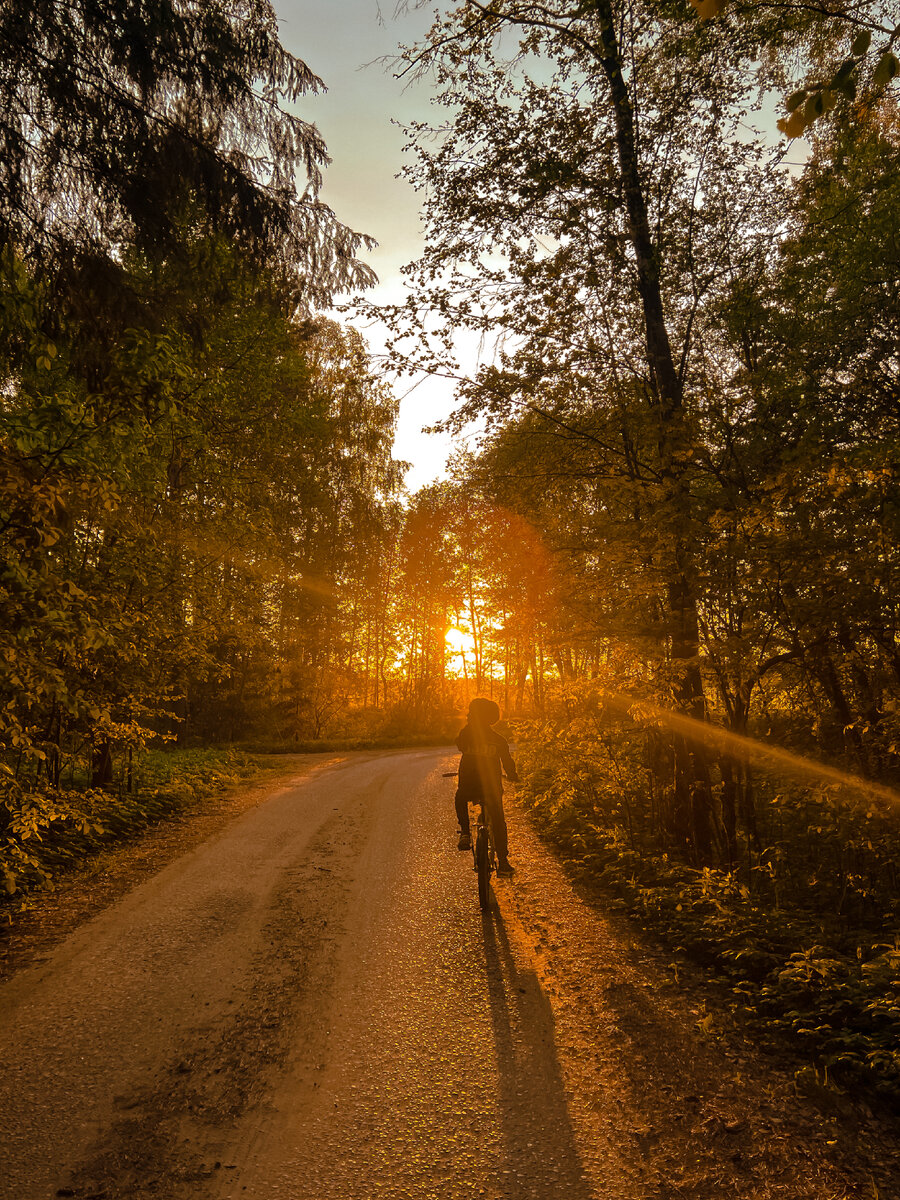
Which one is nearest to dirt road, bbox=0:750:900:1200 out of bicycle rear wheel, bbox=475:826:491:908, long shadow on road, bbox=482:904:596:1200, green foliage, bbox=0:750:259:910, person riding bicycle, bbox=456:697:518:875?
long shadow on road, bbox=482:904:596:1200

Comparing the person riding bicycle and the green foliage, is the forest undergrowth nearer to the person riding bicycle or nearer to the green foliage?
the person riding bicycle

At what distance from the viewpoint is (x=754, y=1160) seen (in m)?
2.91

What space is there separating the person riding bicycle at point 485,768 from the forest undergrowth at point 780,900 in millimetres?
1317

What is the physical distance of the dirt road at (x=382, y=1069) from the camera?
111 inches

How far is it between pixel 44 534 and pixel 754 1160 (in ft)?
16.6

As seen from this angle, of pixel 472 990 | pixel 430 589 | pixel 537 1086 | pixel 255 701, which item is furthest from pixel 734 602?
pixel 430 589

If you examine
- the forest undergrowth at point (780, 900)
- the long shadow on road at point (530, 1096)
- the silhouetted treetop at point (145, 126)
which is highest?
the silhouetted treetop at point (145, 126)

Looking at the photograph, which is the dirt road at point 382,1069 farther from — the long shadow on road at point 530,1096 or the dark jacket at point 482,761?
the dark jacket at point 482,761

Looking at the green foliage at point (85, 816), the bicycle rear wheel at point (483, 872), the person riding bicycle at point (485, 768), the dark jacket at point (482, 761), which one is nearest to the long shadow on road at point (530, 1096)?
the bicycle rear wheel at point (483, 872)

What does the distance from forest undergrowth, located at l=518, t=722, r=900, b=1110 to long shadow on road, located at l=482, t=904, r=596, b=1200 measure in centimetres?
129

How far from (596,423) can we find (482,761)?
4872 mm

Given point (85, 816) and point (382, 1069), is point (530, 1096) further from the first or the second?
point (85, 816)

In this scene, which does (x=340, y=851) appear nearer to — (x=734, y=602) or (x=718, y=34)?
(x=734, y=602)

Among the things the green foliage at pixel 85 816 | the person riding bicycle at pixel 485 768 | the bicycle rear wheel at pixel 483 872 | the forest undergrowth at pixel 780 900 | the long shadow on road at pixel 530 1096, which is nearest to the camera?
the long shadow on road at pixel 530 1096
